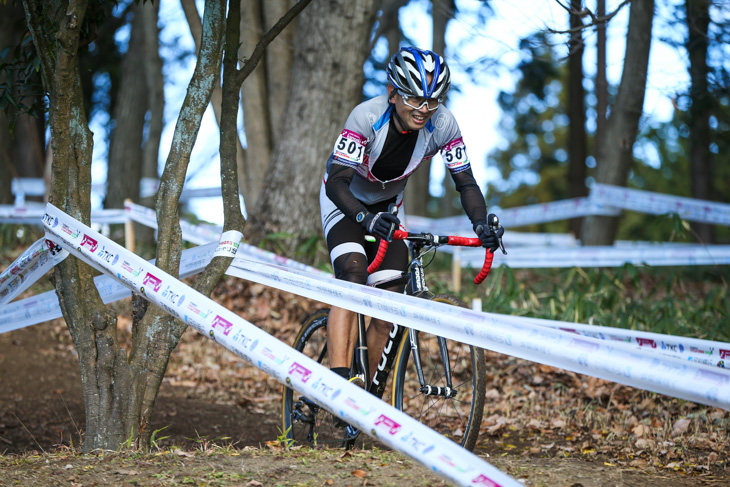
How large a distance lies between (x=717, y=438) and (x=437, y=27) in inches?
460

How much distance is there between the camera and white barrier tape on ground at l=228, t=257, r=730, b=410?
2318mm

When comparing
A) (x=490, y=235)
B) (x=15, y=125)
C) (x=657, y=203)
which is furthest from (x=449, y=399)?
(x=657, y=203)

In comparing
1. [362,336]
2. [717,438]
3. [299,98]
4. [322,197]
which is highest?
[299,98]

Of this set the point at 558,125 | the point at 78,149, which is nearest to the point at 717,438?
the point at 78,149

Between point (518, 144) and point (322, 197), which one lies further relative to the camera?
point (518, 144)

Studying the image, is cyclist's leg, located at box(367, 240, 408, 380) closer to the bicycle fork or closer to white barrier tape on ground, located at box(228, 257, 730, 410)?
the bicycle fork

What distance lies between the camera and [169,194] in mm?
4324

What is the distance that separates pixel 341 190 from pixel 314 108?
175 inches

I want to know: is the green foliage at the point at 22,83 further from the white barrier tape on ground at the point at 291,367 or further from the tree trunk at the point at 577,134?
the tree trunk at the point at 577,134

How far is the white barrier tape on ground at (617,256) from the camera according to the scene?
7.74 meters

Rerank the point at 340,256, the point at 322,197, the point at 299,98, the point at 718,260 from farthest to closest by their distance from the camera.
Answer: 1. the point at 299,98
2. the point at 718,260
3. the point at 322,197
4. the point at 340,256

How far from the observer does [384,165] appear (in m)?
4.52

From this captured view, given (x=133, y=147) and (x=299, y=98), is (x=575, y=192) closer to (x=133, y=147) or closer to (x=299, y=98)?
(x=133, y=147)

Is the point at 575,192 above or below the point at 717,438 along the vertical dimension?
above
